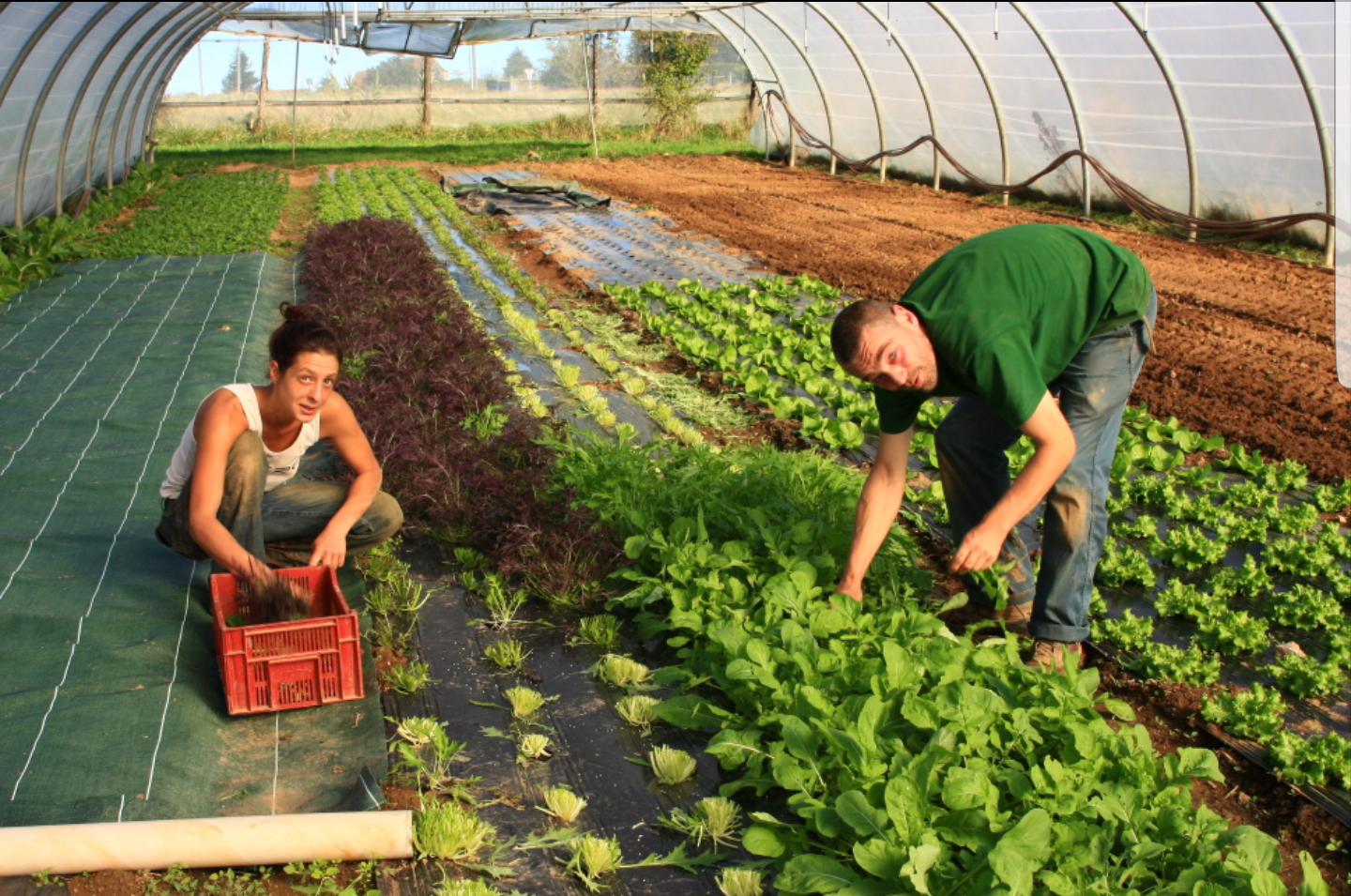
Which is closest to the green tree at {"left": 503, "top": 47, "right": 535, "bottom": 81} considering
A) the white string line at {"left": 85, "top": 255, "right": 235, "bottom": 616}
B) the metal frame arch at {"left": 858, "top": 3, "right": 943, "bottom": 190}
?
the metal frame arch at {"left": 858, "top": 3, "right": 943, "bottom": 190}

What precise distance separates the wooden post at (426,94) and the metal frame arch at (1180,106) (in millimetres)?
20632

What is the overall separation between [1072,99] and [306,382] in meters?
12.3

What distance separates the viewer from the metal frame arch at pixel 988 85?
14.3 m

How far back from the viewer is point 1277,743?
3086 mm

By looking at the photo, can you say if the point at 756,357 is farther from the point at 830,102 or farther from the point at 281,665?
the point at 830,102

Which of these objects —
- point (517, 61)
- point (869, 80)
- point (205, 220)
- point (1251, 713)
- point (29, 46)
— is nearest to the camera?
point (1251, 713)

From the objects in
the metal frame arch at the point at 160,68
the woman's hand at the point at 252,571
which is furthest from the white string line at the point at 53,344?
the metal frame arch at the point at 160,68

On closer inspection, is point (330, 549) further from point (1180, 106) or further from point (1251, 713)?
point (1180, 106)

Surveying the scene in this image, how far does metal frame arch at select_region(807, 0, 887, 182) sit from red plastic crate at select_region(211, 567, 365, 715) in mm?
16228

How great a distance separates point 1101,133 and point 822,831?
1284 cm

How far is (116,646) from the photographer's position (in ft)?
11.1

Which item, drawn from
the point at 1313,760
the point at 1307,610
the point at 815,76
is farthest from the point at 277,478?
the point at 815,76

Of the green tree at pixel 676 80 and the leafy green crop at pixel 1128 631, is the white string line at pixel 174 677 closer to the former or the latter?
the leafy green crop at pixel 1128 631

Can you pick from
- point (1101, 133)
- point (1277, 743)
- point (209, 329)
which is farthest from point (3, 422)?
point (1101, 133)
